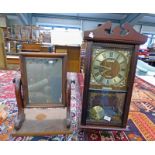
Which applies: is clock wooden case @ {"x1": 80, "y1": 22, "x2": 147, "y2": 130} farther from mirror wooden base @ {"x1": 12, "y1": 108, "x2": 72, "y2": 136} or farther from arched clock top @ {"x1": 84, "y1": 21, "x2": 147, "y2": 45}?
mirror wooden base @ {"x1": 12, "y1": 108, "x2": 72, "y2": 136}

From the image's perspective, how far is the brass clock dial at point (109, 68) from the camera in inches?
26.9

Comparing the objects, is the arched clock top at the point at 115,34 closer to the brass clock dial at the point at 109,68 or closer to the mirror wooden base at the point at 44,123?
the brass clock dial at the point at 109,68

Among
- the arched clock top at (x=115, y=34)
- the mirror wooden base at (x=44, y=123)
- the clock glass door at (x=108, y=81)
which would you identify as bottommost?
the mirror wooden base at (x=44, y=123)

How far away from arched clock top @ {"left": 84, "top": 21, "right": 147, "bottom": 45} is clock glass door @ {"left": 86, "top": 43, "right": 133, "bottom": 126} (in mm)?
43

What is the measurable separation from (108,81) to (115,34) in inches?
9.0

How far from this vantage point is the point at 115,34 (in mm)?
610

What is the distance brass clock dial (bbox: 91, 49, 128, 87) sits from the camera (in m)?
0.68

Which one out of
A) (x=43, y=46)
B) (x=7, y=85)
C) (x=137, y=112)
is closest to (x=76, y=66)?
(x=43, y=46)

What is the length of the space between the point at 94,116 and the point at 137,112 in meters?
0.44

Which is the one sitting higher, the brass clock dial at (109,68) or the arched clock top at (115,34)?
the arched clock top at (115,34)

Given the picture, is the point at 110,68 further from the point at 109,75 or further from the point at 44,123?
the point at 44,123

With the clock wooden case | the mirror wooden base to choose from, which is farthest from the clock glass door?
the mirror wooden base

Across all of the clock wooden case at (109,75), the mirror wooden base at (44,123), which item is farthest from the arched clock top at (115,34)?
the mirror wooden base at (44,123)
